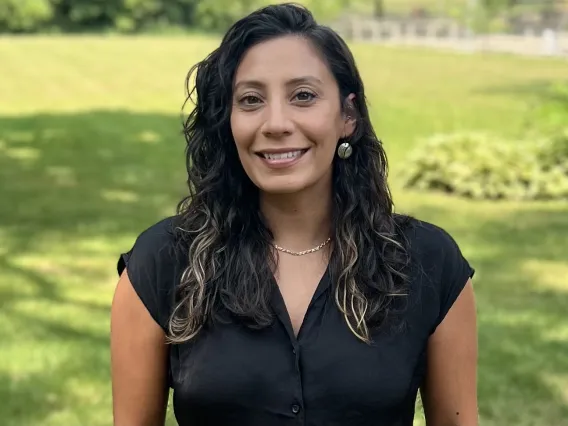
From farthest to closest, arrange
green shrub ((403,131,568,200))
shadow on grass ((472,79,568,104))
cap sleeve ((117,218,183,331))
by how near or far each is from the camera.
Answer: shadow on grass ((472,79,568,104)), green shrub ((403,131,568,200)), cap sleeve ((117,218,183,331))

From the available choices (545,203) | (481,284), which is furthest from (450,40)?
(481,284)

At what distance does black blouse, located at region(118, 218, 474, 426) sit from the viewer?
7.04ft

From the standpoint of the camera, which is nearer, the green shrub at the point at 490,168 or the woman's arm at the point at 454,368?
the woman's arm at the point at 454,368

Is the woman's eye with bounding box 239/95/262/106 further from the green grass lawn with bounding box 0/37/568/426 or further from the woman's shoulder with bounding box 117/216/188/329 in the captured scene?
the green grass lawn with bounding box 0/37/568/426

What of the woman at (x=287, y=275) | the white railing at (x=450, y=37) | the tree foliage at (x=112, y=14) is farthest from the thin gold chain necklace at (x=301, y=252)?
the tree foliage at (x=112, y=14)

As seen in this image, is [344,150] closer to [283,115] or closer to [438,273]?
[283,115]

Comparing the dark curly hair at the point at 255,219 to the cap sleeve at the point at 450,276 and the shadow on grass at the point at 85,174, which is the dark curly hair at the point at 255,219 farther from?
the shadow on grass at the point at 85,174

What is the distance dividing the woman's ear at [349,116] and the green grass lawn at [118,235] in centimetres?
32

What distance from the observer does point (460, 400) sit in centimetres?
241

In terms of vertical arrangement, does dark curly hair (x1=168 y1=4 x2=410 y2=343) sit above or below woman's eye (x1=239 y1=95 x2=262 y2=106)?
below

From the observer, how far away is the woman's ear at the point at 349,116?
235cm

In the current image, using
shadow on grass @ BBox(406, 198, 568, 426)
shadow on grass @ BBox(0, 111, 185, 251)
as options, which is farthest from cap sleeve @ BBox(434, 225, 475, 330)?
shadow on grass @ BBox(0, 111, 185, 251)

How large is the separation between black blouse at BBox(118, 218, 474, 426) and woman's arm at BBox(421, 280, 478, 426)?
4 cm

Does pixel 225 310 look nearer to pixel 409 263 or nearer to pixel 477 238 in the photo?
pixel 409 263
